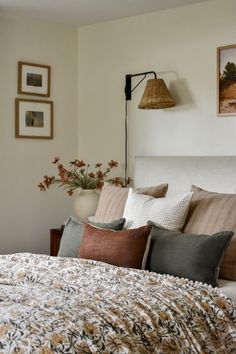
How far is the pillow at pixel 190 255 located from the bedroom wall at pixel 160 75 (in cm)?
138

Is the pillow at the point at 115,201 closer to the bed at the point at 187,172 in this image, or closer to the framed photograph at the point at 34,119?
the bed at the point at 187,172

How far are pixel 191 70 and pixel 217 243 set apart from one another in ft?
6.32

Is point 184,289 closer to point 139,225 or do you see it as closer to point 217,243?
point 217,243

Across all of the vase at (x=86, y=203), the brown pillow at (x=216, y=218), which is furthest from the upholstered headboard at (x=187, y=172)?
the brown pillow at (x=216, y=218)

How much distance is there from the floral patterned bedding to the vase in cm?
157

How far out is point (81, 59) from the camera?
16.8ft

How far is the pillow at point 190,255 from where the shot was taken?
2781mm

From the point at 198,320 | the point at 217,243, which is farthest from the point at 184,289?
the point at 217,243

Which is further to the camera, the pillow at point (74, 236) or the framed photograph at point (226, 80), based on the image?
the framed photograph at point (226, 80)

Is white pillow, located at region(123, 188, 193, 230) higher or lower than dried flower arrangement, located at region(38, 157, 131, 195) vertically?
lower

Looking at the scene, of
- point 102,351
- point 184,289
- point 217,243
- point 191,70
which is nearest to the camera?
point 102,351

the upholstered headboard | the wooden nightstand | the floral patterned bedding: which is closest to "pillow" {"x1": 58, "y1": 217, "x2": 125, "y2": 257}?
the floral patterned bedding

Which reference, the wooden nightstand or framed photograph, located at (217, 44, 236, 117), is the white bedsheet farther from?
the wooden nightstand

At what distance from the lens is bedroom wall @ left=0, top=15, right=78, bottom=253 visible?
4.69 metres
